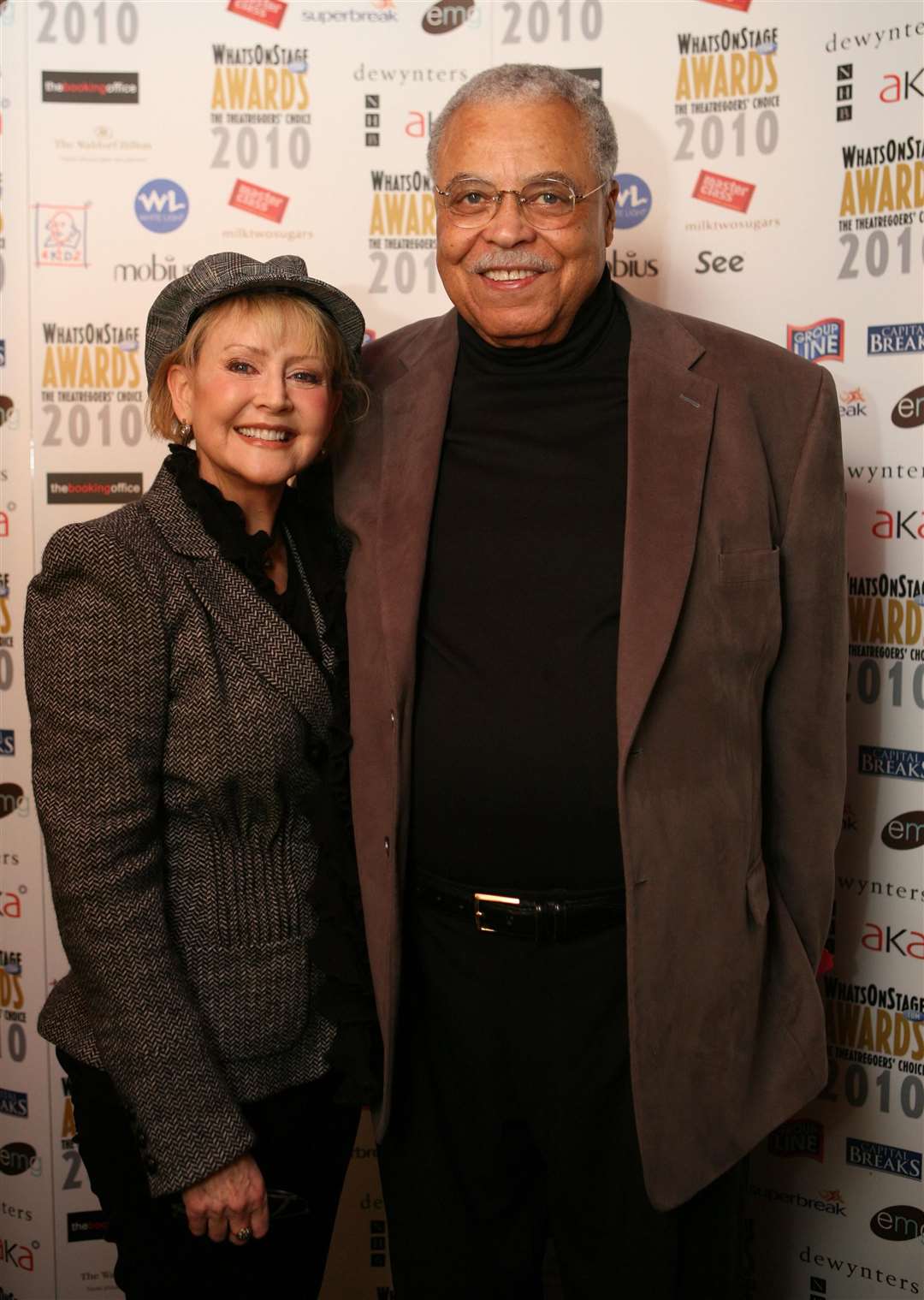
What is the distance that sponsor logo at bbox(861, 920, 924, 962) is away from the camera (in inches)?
91.6

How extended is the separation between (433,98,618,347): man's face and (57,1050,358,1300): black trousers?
1147 millimetres

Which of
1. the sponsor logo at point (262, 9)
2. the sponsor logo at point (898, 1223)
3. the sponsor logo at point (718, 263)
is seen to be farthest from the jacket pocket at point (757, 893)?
the sponsor logo at point (262, 9)

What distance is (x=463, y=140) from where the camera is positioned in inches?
67.2

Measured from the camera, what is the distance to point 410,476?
1707 millimetres

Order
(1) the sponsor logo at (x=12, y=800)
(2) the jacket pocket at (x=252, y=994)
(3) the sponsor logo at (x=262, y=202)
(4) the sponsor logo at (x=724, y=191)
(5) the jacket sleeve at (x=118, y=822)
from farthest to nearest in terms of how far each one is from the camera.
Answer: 1. (1) the sponsor logo at (x=12, y=800)
2. (3) the sponsor logo at (x=262, y=202)
3. (4) the sponsor logo at (x=724, y=191)
4. (2) the jacket pocket at (x=252, y=994)
5. (5) the jacket sleeve at (x=118, y=822)

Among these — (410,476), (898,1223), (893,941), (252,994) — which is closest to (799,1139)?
(898,1223)

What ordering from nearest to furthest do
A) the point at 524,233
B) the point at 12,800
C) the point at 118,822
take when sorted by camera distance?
the point at 118,822 → the point at 524,233 → the point at 12,800

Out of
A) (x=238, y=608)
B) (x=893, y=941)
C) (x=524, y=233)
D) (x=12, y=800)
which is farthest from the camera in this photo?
(x=12, y=800)

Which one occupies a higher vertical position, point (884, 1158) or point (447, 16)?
point (447, 16)

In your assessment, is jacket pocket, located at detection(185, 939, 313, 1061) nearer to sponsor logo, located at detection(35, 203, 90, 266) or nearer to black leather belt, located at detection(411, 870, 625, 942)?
black leather belt, located at detection(411, 870, 625, 942)

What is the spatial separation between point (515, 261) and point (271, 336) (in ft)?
1.23

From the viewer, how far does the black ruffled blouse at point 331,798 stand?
1595 millimetres

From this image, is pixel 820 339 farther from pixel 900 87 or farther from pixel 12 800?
pixel 12 800

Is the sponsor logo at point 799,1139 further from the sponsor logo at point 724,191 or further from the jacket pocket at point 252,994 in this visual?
the sponsor logo at point 724,191
